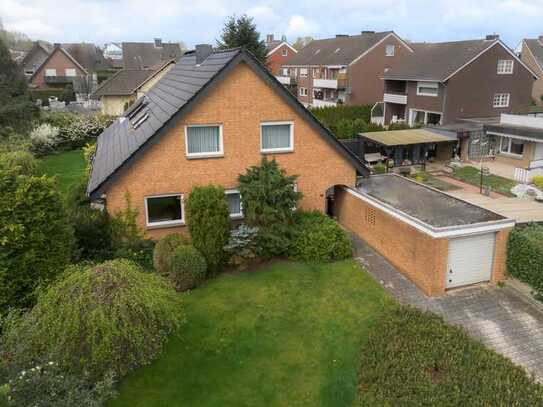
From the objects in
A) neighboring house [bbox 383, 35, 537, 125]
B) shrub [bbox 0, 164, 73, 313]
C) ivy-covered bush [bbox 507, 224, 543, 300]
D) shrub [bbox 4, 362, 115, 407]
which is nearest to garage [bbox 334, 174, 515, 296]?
ivy-covered bush [bbox 507, 224, 543, 300]

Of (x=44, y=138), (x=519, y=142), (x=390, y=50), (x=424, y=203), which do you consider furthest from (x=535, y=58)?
(x=44, y=138)

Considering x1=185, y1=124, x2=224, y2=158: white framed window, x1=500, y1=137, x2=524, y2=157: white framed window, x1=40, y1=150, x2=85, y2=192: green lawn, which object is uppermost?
x1=185, y1=124, x2=224, y2=158: white framed window

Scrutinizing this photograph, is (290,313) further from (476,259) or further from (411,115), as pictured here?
(411,115)

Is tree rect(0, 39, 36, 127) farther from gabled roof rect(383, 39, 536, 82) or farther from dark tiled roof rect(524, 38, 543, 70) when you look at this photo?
dark tiled roof rect(524, 38, 543, 70)

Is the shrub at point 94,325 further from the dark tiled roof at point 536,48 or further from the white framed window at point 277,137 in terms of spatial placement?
the dark tiled roof at point 536,48

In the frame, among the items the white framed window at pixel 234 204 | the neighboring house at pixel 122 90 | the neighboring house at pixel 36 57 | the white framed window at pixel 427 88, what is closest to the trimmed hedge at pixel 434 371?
the white framed window at pixel 234 204

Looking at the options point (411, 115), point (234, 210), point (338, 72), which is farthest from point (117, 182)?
point (338, 72)

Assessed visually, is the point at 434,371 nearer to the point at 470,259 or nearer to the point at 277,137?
the point at 470,259
